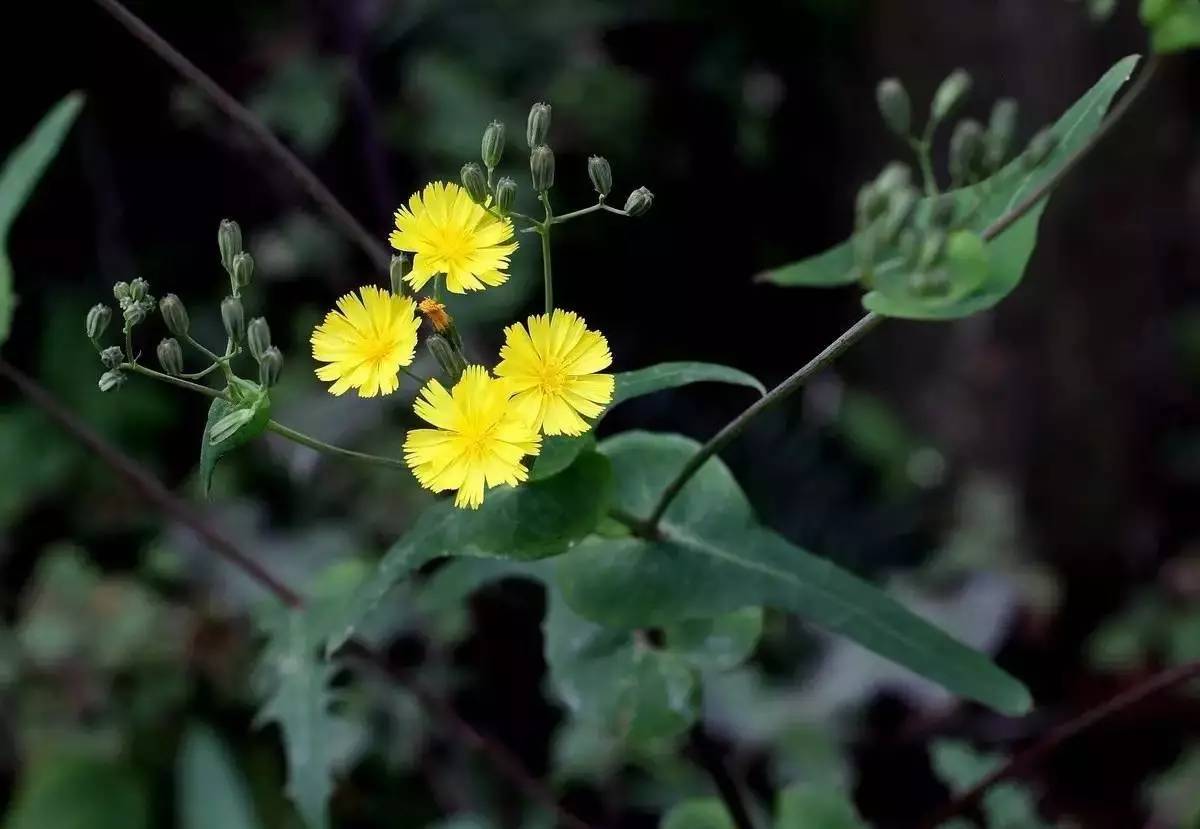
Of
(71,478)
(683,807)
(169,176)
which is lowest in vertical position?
(683,807)

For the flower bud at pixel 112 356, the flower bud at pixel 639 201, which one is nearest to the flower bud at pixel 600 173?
the flower bud at pixel 639 201

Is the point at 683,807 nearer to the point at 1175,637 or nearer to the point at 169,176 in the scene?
the point at 1175,637

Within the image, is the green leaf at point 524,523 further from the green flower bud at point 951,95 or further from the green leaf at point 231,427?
the green flower bud at point 951,95

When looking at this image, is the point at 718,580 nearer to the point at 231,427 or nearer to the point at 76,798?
the point at 231,427

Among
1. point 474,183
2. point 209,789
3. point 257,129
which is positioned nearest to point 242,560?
point 257,129

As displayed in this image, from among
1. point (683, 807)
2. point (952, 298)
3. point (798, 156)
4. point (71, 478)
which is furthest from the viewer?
point (798, 156)

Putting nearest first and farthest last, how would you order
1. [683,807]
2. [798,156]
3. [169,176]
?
[683,807] < [169,176] < [798,156]

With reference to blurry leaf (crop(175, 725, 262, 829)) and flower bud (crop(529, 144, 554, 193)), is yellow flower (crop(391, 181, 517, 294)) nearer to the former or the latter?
flower bud (crop(529, 144, 554, 193))

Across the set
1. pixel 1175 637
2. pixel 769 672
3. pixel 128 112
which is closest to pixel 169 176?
pixel 128 112
